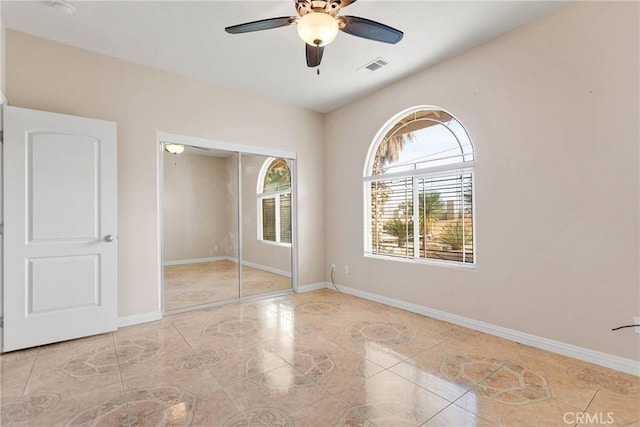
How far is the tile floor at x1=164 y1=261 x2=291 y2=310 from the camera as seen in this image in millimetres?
3910

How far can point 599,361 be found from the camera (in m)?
2.45

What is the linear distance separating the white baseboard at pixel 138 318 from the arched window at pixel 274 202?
1.77 meters

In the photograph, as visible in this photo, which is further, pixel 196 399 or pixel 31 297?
pixel 31 297

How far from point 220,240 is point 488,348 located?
3552mm

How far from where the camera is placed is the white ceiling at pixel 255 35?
2.61 metres

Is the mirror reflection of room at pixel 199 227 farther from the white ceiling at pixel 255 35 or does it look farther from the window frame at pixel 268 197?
the white ceiling at pixel 255 35

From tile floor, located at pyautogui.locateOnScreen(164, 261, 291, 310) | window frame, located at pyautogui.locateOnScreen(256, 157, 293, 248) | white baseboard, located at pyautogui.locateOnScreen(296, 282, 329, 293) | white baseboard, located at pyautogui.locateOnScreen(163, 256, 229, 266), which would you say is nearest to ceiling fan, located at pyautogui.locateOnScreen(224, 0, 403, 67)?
window frame, located at pyautogui.locateOnScreen(256, 157, 293, 248)

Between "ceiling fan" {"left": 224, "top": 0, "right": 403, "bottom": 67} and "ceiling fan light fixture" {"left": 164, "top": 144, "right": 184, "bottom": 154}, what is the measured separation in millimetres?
2071

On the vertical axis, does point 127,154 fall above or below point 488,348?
above

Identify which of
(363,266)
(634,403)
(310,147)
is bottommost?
(634,403)

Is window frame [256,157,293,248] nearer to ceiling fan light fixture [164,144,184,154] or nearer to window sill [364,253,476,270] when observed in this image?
ceiling fan light fixture [164,144,184,154]

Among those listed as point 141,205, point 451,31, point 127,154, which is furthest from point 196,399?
point 451,31

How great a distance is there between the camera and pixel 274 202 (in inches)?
195

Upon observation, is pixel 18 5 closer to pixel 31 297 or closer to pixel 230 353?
pixel 31 297
